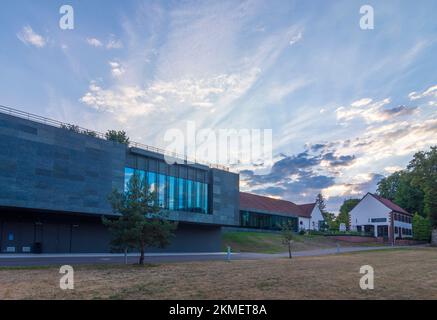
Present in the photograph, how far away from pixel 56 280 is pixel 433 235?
71.7m

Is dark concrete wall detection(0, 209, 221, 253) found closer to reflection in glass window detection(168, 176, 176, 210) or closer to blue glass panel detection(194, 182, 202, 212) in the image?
reflection in glass window detection(168, 176, 176, 210)

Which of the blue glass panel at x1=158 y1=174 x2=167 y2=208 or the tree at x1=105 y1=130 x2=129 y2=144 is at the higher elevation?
the tree at x1=105 y1=130 x2=129 y2=144

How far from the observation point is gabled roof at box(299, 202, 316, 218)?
91.9 m

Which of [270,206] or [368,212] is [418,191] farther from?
[270,206]

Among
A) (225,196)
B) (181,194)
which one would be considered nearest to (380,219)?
(225,196)

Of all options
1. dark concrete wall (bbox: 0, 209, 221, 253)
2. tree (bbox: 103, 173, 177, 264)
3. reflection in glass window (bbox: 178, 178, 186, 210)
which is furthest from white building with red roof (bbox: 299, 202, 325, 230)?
tree (bbox: 103, 173, 177, 264)

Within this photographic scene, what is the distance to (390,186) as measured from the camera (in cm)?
11256

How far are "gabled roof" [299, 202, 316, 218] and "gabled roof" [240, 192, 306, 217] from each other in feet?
2.45

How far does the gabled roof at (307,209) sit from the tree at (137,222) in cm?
6829
